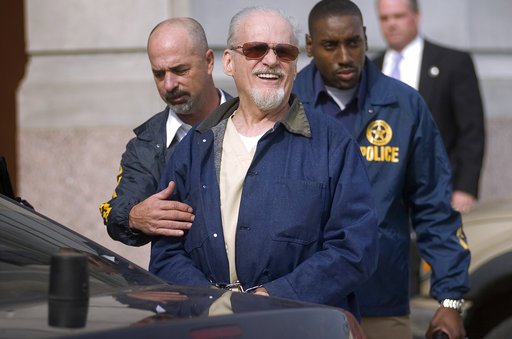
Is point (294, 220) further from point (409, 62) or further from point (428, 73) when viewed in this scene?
point (409, 62)

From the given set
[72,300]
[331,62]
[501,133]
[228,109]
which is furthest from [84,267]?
[501,133]

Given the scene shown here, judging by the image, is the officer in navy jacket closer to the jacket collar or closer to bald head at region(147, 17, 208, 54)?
bald head at region(147, 17, 208, 54)

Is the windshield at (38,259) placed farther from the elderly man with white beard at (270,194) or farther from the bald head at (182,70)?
the bald head at (182,70)

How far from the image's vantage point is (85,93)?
916 centimetres

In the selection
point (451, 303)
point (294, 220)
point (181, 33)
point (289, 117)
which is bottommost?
point (451, 303)

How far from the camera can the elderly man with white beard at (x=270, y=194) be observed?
424 centimetres

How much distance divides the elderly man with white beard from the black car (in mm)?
426

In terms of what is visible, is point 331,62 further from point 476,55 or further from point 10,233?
point 476,55


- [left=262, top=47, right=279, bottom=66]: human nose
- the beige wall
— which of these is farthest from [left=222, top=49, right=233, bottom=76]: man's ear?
the beige wall

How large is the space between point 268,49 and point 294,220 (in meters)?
0.59

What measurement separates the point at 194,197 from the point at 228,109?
1.25 feet

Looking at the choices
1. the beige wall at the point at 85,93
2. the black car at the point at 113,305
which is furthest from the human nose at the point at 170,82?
the beige wall at the point at 85,93

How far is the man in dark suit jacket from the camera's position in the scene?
7902mm

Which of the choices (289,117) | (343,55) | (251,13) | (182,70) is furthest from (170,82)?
(343,55)
